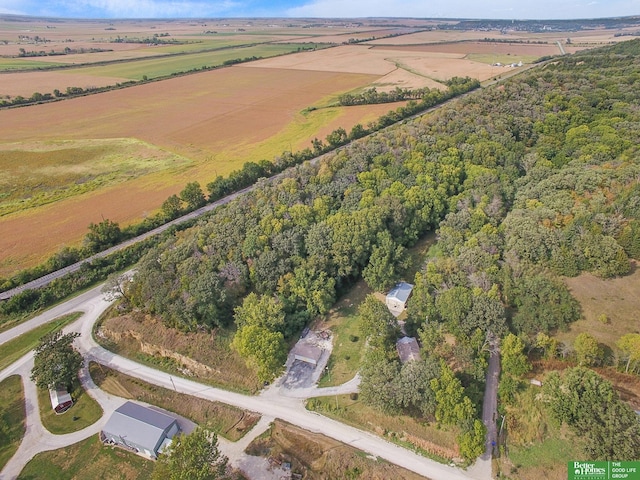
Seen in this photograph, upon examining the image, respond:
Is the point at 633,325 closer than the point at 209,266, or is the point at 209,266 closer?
the point at 633,325

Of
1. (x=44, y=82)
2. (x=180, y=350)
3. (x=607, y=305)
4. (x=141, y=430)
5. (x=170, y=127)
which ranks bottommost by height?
(x=180, y=350)

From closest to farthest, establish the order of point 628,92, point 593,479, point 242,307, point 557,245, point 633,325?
point 593,479
point 633,325
point 242,307
point 557,245
point 628,92

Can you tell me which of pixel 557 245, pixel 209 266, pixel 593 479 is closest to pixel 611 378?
pixel 593 479

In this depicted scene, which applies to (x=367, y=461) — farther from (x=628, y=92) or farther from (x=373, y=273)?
(x=628, y=92)

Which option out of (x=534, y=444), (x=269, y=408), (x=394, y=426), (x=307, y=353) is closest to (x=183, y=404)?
(x=269, y=408)

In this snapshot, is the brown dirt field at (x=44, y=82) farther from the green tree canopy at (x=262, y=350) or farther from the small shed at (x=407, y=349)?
the small shed at (x=407, y=349)

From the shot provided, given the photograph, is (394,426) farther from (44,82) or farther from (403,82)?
(44,82)
